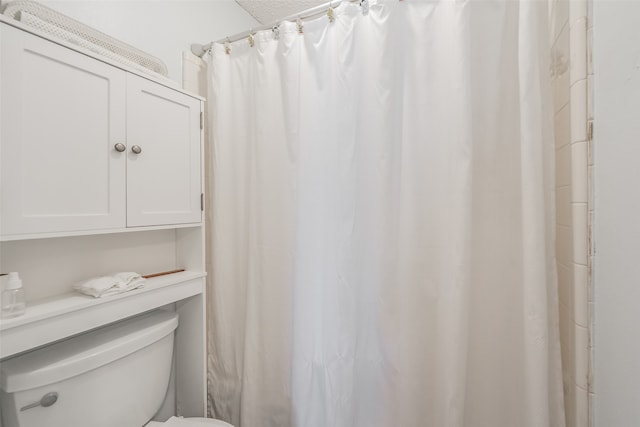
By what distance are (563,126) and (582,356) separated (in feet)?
2.02

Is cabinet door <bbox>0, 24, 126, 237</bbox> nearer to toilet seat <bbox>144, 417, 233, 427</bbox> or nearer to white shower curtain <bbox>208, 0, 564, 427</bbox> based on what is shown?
white shower curtain <bbox>208, 0, 564, 427</bbox>

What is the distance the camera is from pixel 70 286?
85cm

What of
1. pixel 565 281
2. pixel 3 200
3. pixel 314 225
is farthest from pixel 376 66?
pixel 3 200

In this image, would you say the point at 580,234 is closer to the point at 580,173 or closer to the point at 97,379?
the point at 580,173

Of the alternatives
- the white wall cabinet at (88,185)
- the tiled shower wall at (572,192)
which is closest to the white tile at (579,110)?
the tiled shower wall at (572,192)

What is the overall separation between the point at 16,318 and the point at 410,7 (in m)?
1.45

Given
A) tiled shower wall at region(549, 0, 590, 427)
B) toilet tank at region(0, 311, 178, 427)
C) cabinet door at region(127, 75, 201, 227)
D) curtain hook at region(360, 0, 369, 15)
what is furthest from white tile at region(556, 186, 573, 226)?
toilet tank at region(0, 311, 178, 427)

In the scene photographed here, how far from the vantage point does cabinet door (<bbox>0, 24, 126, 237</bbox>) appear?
59 cm

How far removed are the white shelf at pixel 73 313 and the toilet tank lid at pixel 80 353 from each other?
0.09 m

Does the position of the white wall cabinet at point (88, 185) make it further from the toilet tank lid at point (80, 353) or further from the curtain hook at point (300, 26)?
the curtain hook at point (300, 26)

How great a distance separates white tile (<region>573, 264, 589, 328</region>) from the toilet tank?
50.3 inches

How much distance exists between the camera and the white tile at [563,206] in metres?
0.71

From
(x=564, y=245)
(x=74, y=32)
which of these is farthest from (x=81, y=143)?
A: (x=564, y=245)

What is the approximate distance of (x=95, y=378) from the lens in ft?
2.53
